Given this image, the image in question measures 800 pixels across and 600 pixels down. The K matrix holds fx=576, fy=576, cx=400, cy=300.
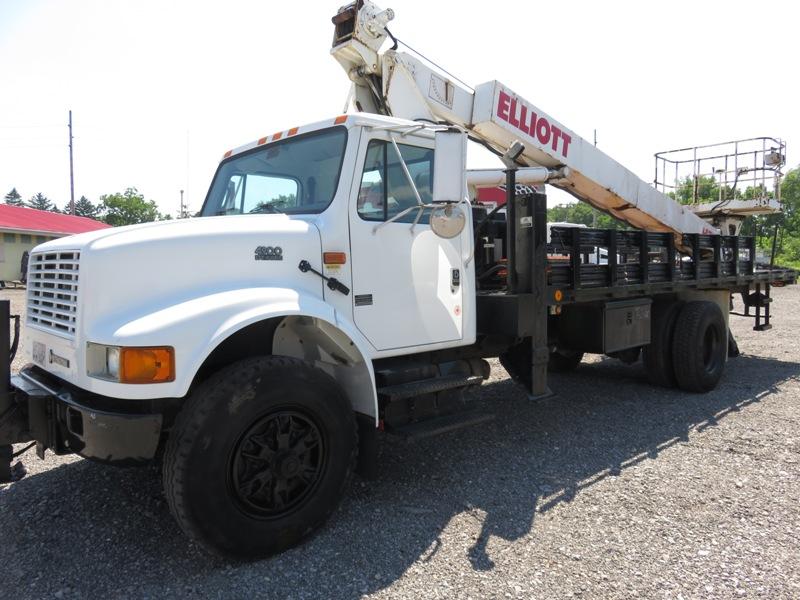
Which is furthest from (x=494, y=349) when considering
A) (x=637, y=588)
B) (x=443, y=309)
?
(x=637, y=588)

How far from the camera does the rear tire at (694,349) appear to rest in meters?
6.52

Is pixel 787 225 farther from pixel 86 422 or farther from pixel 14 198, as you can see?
pixel 14 198

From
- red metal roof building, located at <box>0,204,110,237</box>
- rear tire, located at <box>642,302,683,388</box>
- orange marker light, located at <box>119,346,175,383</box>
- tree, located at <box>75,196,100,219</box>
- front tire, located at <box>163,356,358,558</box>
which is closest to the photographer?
orange marker light, located at <box>119,346,175,383</box>

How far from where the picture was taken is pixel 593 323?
5.78 m

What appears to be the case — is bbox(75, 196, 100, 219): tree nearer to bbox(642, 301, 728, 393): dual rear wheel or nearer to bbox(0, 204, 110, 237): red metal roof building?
bbox(0, 204, 110, 237): red metal roof building

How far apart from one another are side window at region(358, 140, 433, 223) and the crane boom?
1234 mm

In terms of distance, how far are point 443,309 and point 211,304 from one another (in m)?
1.74

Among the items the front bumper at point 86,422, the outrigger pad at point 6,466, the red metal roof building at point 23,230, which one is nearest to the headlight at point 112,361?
the front bumper at point 86,422

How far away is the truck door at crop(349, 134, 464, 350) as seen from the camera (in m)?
3.64

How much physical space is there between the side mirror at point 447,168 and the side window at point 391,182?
18.0 inches

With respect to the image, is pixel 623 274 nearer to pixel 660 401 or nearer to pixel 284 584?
pixel 660 401

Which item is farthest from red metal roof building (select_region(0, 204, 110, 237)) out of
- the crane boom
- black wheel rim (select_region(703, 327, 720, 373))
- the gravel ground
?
black wheel rim (select_region(703, 327, 720, 373))

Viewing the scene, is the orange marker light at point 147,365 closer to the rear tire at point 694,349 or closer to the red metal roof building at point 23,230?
the rear tire at point 694,349

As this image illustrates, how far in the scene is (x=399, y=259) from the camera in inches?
150
